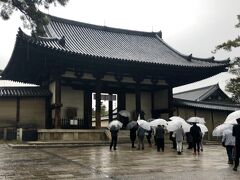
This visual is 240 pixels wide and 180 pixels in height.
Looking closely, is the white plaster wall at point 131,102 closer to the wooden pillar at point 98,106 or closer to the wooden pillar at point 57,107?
the wooden pillar at point 98,106

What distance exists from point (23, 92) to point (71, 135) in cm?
502

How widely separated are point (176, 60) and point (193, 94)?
17898mm

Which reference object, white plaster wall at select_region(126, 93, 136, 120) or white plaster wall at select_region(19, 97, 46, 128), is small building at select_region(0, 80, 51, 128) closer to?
white plaster wall at select_region(19, 97, 46, 128)

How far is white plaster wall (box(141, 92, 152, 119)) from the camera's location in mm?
27027

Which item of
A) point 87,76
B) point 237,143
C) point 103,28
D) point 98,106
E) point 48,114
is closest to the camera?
point 237,143

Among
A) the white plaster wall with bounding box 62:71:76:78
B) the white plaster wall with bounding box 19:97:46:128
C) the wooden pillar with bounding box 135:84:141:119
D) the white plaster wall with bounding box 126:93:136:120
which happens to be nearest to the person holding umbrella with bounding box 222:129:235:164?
the wooden pillar with bounding box 135:84:141:119

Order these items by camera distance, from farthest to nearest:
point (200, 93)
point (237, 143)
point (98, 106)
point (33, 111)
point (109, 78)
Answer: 1. point (200, 93)
2. point (109, 78)
3. point (33, 111)
4. point (98, 106)
5. point (237, 143)

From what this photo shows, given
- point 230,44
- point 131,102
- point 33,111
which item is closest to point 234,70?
point 230,44

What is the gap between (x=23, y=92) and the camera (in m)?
23.2

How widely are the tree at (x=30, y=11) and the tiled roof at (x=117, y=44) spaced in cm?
1164

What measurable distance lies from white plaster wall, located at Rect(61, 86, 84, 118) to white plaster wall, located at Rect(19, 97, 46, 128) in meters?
1.41

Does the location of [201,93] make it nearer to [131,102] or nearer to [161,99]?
[161,99]

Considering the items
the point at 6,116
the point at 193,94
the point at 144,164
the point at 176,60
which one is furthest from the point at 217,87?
the point at 144,164

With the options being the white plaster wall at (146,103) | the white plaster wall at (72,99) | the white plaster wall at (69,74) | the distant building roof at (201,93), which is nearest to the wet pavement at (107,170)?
the white plaster wall at (69,74)
